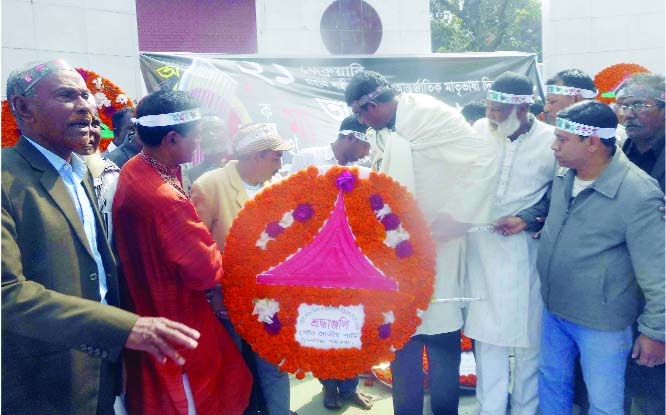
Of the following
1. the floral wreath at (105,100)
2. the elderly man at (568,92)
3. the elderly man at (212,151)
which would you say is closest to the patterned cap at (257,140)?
the elderly man at (212,151)

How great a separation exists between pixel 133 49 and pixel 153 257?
6.42 meters

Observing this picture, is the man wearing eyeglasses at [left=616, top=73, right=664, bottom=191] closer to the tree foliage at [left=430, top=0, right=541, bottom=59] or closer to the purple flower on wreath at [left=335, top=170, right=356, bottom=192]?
the purple flower on wreath at [left=335, top=170, right=356, bottom=192]

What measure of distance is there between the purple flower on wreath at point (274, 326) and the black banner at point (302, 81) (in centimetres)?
420

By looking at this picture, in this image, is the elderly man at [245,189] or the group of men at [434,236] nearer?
the group of men at [434,236]

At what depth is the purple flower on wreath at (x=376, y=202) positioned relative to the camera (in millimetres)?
2600

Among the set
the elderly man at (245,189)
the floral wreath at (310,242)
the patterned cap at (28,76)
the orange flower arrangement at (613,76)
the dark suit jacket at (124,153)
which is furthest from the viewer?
the orange flower arrangement at (613,76)

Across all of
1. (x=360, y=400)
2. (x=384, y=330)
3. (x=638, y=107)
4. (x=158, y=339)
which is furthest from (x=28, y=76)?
(x=638, y=107)

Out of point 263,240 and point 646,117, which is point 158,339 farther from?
point 646,117

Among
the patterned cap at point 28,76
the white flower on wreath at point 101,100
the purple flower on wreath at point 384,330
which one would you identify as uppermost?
the white flower on wreath at point 101,100

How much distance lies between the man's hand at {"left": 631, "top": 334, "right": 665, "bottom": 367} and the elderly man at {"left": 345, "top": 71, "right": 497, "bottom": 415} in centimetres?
90

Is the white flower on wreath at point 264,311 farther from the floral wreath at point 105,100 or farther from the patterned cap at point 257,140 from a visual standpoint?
the floral wreath at point 105,100

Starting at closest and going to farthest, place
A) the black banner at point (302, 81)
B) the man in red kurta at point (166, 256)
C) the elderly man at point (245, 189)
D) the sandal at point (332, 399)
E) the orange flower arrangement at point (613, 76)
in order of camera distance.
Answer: the man in red kurta at point (166, 256), the elderly man at point (245, 189), the sandal at point (332, 399), the black banner at point (302, 81), the orange flower arrangement at point (613, 76)

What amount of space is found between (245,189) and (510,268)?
164cm

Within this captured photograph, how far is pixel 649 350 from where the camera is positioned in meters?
2.56
